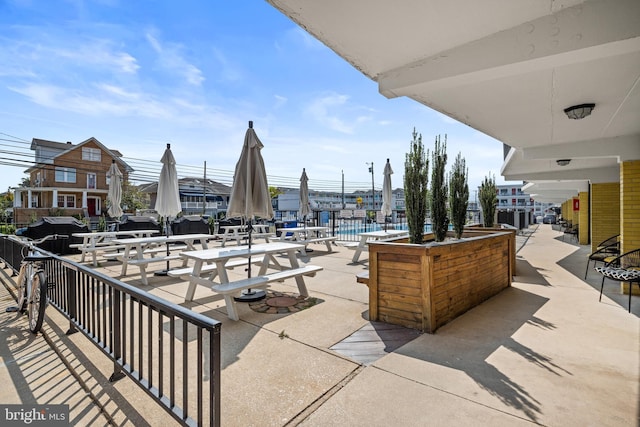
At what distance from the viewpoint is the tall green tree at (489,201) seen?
28.0 ft

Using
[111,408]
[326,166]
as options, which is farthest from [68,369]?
[326,166]

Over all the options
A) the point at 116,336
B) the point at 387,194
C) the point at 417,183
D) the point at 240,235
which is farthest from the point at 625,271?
the point at 240,235

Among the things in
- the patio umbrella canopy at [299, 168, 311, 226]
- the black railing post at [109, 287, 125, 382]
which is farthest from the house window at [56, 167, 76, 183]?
the black railing post at [109, 287, 125, 382]

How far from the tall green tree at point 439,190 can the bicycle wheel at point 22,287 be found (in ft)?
17.4

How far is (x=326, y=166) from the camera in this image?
175ft

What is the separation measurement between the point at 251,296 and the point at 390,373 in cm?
258

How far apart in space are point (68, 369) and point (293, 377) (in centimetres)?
188

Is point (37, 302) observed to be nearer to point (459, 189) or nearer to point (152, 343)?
point (152, 343)

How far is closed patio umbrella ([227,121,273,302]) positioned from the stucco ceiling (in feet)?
7.19

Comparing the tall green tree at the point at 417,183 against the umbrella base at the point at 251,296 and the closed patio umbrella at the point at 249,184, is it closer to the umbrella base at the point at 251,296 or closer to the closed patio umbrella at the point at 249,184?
the closed patio umbrella at the point at 249,184

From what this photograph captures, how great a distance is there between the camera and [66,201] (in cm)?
2653

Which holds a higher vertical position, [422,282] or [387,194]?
[387,194]

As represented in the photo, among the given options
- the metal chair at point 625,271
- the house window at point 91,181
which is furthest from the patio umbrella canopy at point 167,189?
the house window at point 91,181

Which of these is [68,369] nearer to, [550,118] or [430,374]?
[430,374]
